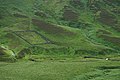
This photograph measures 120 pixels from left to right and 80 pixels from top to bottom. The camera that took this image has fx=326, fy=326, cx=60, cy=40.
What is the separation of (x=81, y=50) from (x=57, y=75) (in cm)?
7487

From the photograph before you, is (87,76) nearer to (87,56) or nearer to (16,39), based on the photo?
(87,56)

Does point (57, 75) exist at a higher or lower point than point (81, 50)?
higher

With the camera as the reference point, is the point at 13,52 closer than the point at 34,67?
No

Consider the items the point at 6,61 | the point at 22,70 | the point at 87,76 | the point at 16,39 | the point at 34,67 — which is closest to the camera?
the point at 87,76

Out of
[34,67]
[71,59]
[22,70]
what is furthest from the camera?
[71,59]

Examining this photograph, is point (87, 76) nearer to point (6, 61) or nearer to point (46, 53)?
point (6, 61)

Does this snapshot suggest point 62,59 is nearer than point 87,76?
No

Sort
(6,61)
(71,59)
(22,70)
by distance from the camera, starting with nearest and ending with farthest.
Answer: (22,70), (6,61), (71,59)

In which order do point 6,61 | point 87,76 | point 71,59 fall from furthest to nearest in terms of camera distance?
point 71,59, point 6,61, point 87,76

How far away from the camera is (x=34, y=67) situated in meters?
128

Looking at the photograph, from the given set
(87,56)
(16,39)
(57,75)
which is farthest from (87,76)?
(16,39)

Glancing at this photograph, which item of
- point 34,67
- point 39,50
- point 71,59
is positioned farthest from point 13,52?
point 34,67

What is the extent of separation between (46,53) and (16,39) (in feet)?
83.0

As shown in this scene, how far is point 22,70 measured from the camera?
392 feet
